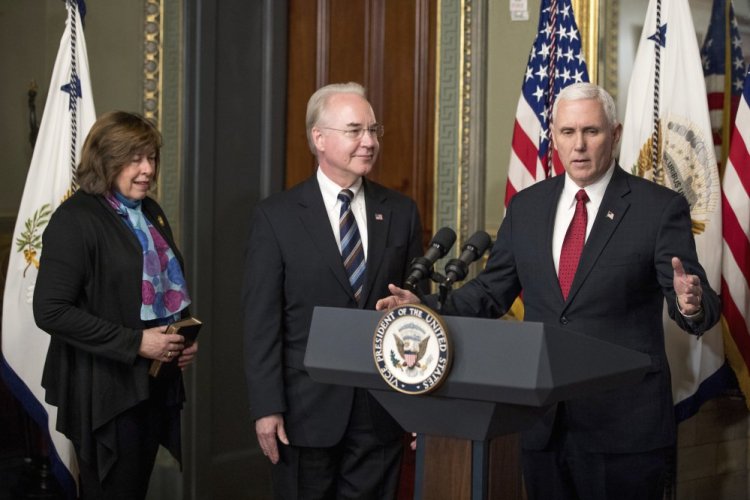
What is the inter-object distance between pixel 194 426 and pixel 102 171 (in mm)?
1844

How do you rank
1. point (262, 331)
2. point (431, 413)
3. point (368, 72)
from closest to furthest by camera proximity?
point (431, 413), point (262, 331), point (368, 72)

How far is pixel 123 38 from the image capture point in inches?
175

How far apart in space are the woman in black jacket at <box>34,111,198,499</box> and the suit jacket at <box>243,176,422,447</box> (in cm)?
31

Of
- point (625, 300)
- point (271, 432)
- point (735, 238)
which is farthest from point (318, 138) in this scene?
point (735, 238)

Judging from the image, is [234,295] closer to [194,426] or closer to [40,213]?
[194,426]

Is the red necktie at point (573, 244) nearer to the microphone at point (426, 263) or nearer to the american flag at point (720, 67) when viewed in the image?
the microphone at point (426, 263)

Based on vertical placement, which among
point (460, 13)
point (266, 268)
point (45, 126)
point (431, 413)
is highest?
point (460, 13)

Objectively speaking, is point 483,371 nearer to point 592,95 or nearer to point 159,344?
point 592,95

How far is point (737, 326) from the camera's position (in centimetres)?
372

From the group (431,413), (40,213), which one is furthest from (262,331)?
(40,213)

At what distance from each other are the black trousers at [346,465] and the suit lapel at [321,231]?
13.2 inches

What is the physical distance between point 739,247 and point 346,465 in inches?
69.6

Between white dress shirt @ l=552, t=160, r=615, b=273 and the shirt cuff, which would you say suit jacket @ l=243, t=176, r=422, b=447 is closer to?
white dress shirt @ l=552, t=160, r=615, b=273

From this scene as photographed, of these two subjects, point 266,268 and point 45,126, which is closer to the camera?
point 266,268
